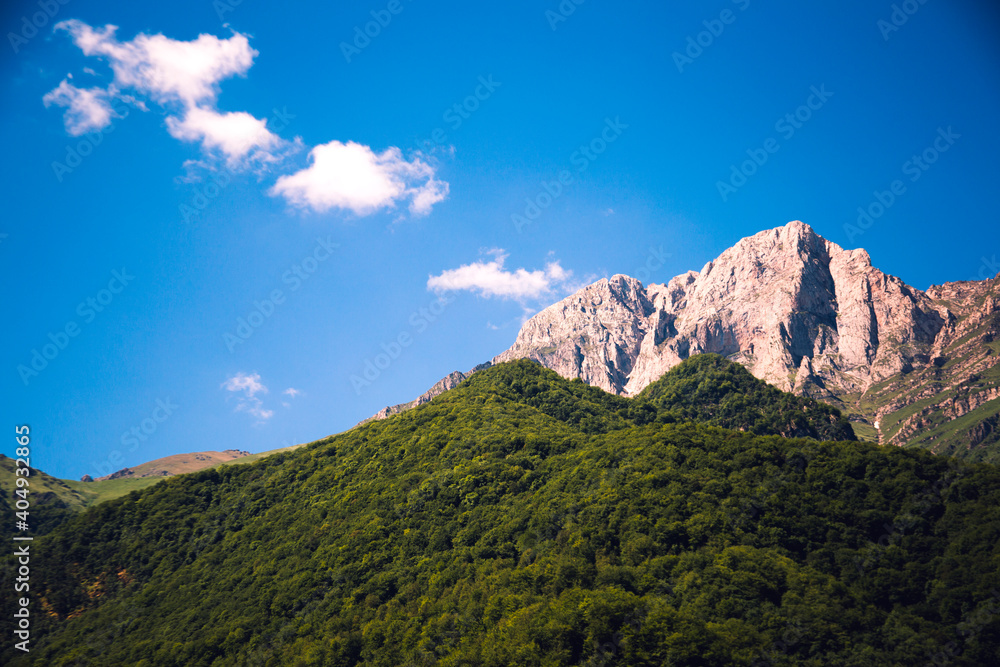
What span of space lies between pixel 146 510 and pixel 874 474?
577ft

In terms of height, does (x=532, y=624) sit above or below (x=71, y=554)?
below

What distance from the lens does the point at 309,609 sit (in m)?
114

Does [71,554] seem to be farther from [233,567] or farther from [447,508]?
[447,508]

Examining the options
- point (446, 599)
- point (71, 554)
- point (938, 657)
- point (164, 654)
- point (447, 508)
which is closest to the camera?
point (938, 657)

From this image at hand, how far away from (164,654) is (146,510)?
2476 inches

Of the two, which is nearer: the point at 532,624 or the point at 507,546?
the point at 532,624

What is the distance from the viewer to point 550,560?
102m

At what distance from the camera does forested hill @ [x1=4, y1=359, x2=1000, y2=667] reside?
82.7 metres

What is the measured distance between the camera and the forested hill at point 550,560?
82688 millimetres

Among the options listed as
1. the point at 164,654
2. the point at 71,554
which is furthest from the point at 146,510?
the point at 164,654

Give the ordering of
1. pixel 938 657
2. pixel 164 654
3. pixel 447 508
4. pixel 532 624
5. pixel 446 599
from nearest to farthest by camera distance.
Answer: pixel 938 657
pixel 532 624
pixel 446 599
pixel 164 654
pixel 447 508

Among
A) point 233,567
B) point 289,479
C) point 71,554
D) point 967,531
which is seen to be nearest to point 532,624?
point 967,531

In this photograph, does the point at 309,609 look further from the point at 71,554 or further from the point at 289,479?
the point at 71,554

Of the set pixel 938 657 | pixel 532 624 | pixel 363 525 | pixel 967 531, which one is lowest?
pixel 938 657
